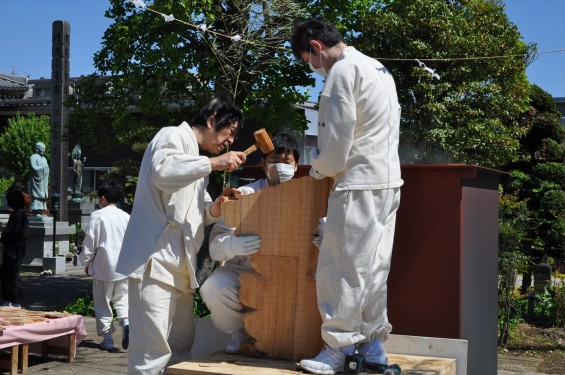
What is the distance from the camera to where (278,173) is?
4320 mm

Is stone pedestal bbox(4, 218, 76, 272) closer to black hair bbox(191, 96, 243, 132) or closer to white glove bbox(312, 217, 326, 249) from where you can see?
black hair bbox(191, 96, 243, 132)

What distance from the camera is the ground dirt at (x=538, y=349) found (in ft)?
29.3

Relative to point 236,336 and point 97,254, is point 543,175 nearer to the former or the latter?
point 97,254

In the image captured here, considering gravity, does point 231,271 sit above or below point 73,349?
above

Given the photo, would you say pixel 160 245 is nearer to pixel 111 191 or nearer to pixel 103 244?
pixel 103 244

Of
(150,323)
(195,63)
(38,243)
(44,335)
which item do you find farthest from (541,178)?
(150,323)

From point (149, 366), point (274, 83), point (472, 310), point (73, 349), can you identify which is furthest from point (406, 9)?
point (149, 366)

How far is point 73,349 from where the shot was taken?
8.00 meters

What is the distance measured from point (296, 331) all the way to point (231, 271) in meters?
0.51

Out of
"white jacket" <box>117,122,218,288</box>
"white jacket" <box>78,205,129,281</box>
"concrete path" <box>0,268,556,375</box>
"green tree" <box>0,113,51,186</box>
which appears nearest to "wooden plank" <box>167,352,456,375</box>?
"white jacket" <box>117,122,218,288</box>

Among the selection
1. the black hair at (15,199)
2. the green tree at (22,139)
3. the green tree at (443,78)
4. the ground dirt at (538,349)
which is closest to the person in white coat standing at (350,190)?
the ground dirt at (538,349)

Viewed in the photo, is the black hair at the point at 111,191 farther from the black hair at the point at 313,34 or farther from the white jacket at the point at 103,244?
the black hair at the point at 313,34

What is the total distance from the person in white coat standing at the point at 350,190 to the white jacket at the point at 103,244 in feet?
16.9

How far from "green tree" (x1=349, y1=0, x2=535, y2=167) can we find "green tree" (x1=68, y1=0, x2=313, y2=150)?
9.85 feet
